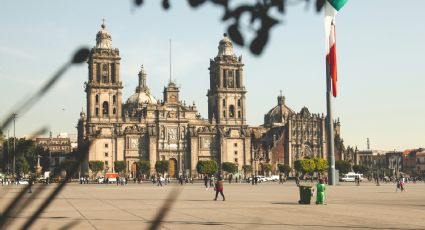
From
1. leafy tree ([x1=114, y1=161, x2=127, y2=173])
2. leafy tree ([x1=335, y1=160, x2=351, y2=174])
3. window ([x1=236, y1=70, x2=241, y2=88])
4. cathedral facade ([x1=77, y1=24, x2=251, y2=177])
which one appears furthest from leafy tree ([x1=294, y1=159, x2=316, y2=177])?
leafy tree ([x1=114, y1=161, x2=127, y2=173])

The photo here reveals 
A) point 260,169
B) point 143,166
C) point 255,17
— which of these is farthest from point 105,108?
point 255,17

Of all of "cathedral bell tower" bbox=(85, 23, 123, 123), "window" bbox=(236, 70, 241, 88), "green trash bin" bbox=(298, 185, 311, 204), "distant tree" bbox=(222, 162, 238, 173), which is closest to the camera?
"green trash bin" bbox=(298, 185, 311, 204)

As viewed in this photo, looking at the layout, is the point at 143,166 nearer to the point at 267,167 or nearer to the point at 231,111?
the point at 231,111

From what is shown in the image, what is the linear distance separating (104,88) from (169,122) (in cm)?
1291

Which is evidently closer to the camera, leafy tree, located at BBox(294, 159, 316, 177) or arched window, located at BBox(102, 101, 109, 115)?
arched window, located at BBox(102, 101, 109, 115)

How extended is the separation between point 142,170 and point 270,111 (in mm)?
56400

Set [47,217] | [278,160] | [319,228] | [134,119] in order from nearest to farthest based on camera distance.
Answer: [319,228] < [47,217] < [134,119] < [278,160]

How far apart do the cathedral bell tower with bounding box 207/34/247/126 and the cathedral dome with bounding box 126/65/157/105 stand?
598 inches

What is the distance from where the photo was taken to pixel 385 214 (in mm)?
20359

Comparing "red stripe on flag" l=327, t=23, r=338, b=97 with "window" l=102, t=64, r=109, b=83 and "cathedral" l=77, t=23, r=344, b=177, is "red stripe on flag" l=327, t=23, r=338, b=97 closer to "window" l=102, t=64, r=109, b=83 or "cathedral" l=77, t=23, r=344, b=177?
"cathedral" l=77, t=23, r=344, b=177

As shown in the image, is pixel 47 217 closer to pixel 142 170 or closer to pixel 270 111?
pixel 142 170

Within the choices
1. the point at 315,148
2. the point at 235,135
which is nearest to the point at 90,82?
the point at 235,135

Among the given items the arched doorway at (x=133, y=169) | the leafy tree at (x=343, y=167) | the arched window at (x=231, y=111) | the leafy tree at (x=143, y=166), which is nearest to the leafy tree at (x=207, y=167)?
the leafy tree at (x=143, y=166)

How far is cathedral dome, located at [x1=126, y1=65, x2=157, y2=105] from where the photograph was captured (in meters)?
126
